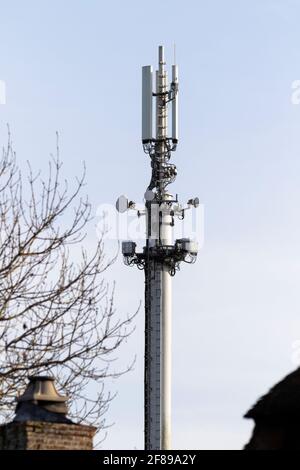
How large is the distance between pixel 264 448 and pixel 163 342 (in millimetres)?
61082

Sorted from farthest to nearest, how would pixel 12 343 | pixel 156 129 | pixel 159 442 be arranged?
pixel 156 129
pixel 159 442
pixel 12 343

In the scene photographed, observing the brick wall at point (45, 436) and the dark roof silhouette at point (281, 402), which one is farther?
the brick wall at point (45, 436)

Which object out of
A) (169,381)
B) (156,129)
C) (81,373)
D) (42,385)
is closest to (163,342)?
(169,381)

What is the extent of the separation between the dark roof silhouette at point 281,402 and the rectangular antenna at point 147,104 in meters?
63.6

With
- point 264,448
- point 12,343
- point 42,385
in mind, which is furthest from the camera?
point 12,343

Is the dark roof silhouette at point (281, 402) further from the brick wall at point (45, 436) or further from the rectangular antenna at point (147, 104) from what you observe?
the rectangular antenna at point (147, 104)

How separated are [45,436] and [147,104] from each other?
62.7m

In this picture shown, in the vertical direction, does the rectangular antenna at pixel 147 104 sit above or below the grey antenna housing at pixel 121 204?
above

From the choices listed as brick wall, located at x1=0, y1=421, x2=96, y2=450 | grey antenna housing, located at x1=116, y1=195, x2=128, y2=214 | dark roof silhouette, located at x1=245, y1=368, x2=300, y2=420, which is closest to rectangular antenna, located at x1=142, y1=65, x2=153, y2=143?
grey antenna housing, located at x1=116, y1=195, x2=128, y2=214

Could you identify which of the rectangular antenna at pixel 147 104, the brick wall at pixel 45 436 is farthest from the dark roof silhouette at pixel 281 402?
the rectangular antenna at pixel 147 104

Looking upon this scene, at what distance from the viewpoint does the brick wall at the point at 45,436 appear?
60.7 feet

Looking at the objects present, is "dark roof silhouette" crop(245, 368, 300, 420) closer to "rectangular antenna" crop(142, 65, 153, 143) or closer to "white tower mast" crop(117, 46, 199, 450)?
"white tower mast" crop(117, 46, 199, 450)
